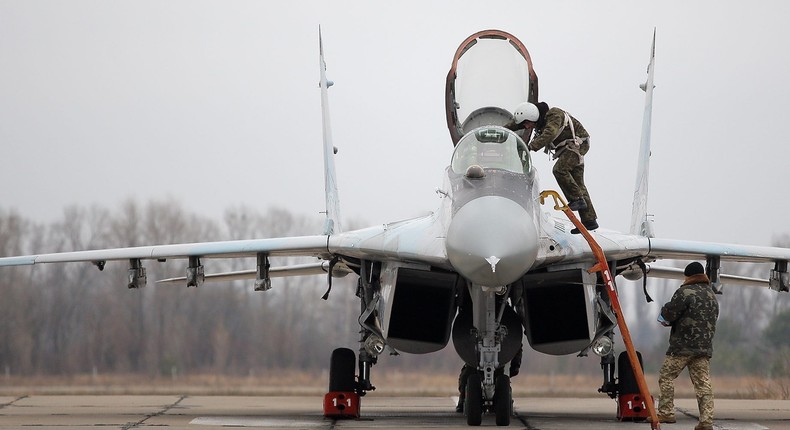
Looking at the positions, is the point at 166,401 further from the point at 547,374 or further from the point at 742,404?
the point at 742,404

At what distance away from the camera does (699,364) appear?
9.61 metres

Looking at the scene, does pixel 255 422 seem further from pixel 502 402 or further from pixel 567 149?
pixel 567 149

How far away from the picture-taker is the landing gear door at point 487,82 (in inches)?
481

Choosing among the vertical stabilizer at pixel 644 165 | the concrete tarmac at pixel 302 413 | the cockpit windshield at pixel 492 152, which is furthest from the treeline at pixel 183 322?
the cockpit windshield at pixel 492 152

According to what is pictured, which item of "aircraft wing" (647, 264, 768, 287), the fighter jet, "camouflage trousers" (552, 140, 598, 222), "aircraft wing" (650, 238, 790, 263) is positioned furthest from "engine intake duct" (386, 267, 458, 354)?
"aircraft wing" (647, 264, 768, 287)

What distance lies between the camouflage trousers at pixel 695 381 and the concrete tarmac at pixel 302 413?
1.35ft

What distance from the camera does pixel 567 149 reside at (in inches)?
430

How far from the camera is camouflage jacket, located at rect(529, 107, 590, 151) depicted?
1073 centimetres

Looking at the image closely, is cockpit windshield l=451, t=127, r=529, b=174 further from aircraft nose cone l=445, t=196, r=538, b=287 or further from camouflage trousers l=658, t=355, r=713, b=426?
camouflage trousers l=658, t=355, r=713, b=426

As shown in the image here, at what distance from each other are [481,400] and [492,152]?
7.22 ft

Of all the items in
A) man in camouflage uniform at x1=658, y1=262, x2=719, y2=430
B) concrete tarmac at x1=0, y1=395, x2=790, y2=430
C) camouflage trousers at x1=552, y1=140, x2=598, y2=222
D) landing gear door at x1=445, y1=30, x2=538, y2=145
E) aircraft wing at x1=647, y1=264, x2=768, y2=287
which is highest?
landing gear door at x1=445, y1=30, x2=538, y2=145

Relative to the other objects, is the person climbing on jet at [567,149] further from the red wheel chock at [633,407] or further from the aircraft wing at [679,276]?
the aircraft wing at [679,276]

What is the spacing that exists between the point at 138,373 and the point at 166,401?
3323 millimetres

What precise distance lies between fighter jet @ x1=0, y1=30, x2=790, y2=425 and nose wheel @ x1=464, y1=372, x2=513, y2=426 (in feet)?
0.04
